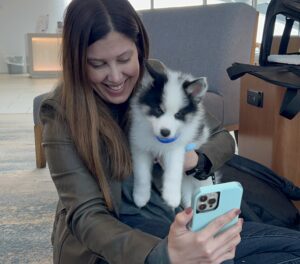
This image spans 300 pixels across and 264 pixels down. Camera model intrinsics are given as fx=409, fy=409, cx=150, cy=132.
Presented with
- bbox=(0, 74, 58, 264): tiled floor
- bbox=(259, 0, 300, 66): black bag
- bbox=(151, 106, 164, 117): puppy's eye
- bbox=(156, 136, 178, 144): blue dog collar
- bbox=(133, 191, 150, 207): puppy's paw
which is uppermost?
bbox=(259, 0, 300, 66): black bag

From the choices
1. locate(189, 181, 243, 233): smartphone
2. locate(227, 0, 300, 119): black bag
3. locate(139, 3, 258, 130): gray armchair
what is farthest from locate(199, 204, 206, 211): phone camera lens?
locate(139, 3, 258, 130): gray armchair

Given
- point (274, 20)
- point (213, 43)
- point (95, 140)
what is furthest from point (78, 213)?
point (213, 43)

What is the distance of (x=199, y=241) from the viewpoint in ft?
2.57

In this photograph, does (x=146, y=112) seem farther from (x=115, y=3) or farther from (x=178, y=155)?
(x=115, y=3)

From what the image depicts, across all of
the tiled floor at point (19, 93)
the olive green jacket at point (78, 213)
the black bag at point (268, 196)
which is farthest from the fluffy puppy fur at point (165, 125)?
the tiled floor at point (19, 93)

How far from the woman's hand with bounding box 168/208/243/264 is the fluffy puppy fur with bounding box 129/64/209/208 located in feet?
1.29

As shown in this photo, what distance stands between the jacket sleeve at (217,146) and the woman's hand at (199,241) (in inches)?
21.4

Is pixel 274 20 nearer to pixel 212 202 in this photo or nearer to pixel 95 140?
pixel 95 140

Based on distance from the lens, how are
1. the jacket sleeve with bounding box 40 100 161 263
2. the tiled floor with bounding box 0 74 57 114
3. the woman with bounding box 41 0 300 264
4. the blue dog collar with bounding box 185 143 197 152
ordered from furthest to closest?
1. the tiled floor with bounding box 0 74 57 114
2. the blue dog collar with bounding box 185 143 197 152
3. the woman with bounding box 41 0 300 264
4. the jacket sleeve with bounding box 40 100 161 263

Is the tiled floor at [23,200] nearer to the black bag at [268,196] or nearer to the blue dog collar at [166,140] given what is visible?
the blue dog collar at [166,140]

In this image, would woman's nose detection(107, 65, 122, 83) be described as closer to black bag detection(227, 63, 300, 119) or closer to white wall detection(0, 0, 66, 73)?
black bag detection(227, 63, 300, 119)

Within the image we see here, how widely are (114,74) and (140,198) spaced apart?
0.38 metres

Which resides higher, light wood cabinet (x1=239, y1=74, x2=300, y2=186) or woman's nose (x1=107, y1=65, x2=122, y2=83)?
woman's nose (x1=107, y1=65, x2=122, y2=83)

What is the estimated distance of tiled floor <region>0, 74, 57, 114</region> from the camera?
514 cm
